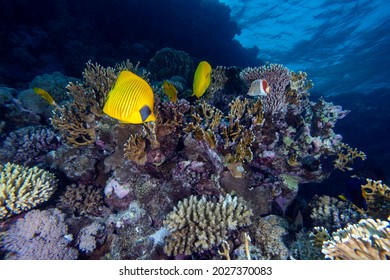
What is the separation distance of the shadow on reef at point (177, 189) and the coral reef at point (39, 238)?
0.05ft

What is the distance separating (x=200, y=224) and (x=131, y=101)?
2.17 m

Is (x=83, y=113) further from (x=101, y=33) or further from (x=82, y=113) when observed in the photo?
(x=101, y=33)

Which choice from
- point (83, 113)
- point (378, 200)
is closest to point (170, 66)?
point (83, 113)

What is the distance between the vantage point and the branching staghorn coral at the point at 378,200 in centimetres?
338

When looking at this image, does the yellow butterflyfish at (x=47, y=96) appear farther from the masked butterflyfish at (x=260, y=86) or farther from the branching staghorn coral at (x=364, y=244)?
the branching staghorn coral at (x=364, y=244)

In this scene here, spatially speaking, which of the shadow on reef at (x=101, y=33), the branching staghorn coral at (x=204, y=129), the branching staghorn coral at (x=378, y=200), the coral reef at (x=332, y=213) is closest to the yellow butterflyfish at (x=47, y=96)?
the branching staghorn coral at (x=204, y=129)

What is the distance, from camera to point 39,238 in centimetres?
333

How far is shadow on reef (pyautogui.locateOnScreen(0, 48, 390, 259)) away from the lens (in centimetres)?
327

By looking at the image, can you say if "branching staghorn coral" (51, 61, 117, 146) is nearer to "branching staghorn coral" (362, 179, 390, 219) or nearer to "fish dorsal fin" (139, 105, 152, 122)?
"fish dorsal fin" (139, 105, 152, 122)

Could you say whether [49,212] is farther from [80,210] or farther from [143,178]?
[143,178]

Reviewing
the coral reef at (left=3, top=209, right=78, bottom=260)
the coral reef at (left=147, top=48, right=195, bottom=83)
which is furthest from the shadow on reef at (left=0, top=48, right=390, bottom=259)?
the coral reef at (left=147, top=48, right=195, bottom=83)
